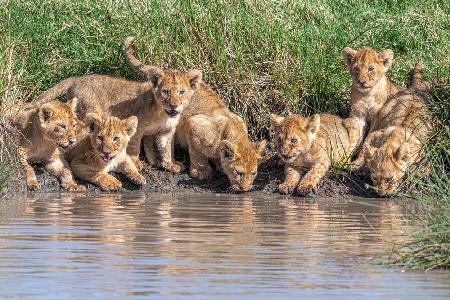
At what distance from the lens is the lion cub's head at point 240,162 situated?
14.9 meters

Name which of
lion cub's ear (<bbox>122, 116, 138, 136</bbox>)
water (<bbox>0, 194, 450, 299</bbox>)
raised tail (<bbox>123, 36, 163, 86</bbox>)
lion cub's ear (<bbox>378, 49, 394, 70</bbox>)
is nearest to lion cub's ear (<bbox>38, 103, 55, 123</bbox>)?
lion cub's ear (<bbox>122, 116, 138, 136</bbox>)

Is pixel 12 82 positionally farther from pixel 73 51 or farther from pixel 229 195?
pixel 229 195

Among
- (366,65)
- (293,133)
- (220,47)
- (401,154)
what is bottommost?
(401,154)

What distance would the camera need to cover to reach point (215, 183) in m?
15.3

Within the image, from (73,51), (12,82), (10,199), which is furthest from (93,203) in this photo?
(73,51)

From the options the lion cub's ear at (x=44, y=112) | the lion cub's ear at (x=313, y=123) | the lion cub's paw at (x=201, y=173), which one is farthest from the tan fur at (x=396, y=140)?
the lion cub's ear at (x=44, y=112)

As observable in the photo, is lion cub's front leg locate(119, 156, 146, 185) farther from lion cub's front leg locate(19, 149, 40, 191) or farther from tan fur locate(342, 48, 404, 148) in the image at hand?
tan fur locate(342, 48, 404, 148)

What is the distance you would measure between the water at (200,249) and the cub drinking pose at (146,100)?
135 centimetres

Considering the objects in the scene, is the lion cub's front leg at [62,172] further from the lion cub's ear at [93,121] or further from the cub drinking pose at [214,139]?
the cub drinking pose at [214,139]

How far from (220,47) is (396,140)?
2440 millimetres

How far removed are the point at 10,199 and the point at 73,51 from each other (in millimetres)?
2878

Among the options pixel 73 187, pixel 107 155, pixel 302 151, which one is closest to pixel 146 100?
pixel 107 155

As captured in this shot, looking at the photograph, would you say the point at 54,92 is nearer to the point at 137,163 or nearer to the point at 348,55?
the point at 137,163

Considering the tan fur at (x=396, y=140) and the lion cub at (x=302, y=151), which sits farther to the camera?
the lion cub at (x=302, y=151)
